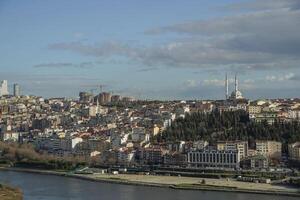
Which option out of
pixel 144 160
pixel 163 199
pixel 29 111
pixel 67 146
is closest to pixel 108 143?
pixel 67 146

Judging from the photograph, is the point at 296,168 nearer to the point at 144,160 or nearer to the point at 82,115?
the point at 144,160

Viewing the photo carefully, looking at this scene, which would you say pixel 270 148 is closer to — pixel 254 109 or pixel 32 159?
pixel 254 109

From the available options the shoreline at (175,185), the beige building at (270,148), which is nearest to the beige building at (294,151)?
the beige building at (270,148)

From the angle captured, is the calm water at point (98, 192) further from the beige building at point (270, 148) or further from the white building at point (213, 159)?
the beige building at point (270, 148)

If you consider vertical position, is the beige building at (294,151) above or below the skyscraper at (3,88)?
below

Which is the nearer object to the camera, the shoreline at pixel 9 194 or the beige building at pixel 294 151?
the shoreline at pixel 9 194

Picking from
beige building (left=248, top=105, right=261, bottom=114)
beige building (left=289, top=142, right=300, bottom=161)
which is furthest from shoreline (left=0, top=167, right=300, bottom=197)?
beige building (left=248, top=105, right=261, bottom=114)

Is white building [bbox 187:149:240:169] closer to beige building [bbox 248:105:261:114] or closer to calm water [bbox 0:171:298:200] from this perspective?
calm water [bbox 0:171:298:200]
